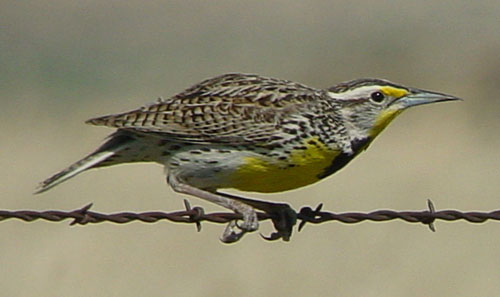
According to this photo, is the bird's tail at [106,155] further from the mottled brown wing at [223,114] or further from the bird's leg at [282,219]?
the bird's leg at [282,219]

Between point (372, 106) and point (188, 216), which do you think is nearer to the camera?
point (188, 216)

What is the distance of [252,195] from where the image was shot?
9102mm

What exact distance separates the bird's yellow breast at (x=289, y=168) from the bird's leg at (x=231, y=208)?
0.09m

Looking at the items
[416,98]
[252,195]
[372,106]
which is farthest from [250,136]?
[252,195]

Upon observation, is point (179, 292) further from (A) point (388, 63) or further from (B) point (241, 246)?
(A) point (388, 63)

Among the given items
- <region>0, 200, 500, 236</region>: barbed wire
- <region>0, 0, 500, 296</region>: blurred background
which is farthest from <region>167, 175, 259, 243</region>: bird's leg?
<region>0, 0, 500, 296</region>: blurred background

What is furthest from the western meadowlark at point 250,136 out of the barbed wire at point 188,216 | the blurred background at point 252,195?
the blurred background at point 252,195

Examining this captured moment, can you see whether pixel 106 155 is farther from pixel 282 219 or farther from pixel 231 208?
pixel 282 219

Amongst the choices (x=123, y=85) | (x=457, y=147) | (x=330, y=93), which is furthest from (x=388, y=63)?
(x=330, y=93)

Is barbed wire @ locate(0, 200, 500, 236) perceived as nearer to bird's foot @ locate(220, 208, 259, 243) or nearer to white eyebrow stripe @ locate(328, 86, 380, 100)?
bird's foot @ locate(220, 208, 259, 243)

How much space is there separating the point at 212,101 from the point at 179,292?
2143 millimetres

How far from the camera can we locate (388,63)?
14.4 metres

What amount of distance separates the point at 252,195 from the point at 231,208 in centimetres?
357

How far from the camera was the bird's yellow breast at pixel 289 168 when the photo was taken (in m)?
5.40
